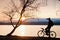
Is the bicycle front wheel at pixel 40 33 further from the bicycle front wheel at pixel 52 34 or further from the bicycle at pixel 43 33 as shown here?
the bicycle front wheel at pixel 52 34

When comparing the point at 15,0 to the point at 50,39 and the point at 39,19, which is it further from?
the point at 50,39

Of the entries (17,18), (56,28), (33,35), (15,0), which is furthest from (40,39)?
(15,0)

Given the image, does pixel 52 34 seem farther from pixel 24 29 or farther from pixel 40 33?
pixel 24 29

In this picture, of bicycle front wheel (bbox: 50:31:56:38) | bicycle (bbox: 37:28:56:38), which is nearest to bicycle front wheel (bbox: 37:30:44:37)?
bicycle (bbox: 37:28:56:38)

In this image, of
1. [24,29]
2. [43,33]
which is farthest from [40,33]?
→ [24,29]

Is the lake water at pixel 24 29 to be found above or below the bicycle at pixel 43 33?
above

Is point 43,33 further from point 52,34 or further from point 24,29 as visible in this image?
point 24,29

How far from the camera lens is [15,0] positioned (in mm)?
2732

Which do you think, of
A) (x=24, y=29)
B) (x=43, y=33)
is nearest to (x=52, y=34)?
(x=43, y=33)

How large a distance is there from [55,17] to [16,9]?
63 cm

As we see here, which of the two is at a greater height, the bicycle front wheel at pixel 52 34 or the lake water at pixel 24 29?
the lake water at pixel 24 29

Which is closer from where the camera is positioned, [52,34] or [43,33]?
[52,34]

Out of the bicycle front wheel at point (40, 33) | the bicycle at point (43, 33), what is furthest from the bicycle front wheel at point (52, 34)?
the bicycle front wheel at point (40, 33)

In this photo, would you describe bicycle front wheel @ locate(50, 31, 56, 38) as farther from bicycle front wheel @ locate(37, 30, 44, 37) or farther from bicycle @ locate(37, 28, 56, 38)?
bicycle front wheel @ locate(37, 30, 44, 37)
